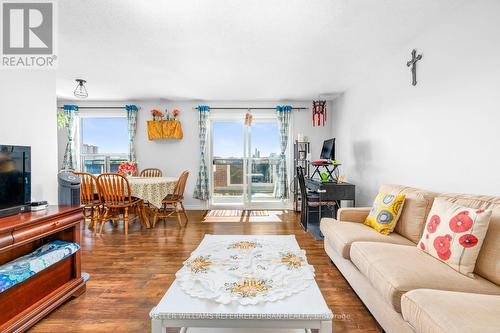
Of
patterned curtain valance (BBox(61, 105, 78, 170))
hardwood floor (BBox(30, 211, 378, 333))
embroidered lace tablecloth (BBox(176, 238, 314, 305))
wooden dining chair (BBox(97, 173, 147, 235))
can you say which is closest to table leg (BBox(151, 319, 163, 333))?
embroidered lace tablecloth (BBox(176, 238, 314, 305))

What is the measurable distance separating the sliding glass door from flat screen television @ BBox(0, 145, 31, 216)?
382cm

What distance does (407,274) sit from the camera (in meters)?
1.34

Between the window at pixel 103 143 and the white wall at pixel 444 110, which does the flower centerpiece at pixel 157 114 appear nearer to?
the window at pixel 103 143

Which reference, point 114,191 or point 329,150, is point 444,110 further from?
point 114,191

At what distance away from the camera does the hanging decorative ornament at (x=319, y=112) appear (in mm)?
5203

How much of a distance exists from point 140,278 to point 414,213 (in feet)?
8.43

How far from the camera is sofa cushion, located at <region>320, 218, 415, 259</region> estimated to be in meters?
1.99

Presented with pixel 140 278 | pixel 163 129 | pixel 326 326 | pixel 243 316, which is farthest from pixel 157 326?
pixel 163 129

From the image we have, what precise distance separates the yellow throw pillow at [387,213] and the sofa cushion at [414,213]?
2.4 inches

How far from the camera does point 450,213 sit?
5.20 ft

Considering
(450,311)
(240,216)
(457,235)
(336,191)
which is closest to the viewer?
(450,311)

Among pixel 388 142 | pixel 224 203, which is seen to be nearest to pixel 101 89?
pixel 224 203

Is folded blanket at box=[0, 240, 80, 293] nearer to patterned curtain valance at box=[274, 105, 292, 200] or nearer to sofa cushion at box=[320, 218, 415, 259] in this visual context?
sofa cushion at box=[320, 218, 415, 259]

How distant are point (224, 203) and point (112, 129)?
10.1 feet
